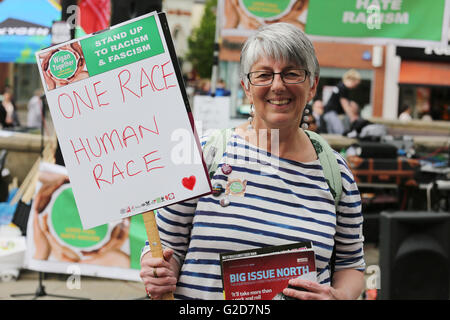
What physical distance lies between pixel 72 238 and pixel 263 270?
343cm

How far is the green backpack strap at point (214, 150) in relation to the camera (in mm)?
1787

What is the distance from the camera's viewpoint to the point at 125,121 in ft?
5.58

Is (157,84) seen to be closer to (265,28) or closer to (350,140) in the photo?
(265,28)

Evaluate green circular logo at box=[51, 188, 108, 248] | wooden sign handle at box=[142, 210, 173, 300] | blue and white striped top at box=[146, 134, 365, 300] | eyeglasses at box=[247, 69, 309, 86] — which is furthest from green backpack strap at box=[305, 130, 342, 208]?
green circular logo at box=[51, 188, 108, 248]

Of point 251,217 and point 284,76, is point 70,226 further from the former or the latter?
point 284,76

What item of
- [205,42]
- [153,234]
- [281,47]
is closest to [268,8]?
[281,47]

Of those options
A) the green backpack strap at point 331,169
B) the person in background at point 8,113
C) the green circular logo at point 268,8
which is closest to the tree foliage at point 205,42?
the person in background at point 8,113

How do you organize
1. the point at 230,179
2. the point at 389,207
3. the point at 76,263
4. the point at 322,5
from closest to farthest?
the point at 230,179, the point at 322,5, the point at 76,263, the point at 389,207

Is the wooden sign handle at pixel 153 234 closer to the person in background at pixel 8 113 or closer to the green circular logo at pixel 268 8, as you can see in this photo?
the green circular logo at pixel 268 8

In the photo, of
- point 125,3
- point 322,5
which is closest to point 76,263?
point 125,3

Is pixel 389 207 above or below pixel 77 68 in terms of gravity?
below
